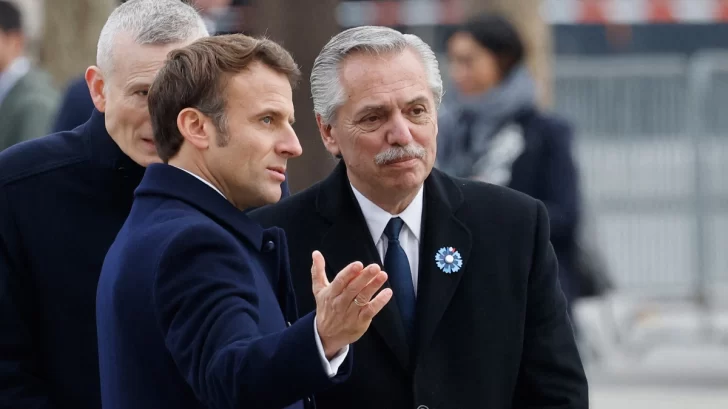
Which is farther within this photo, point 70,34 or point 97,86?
point 70,34

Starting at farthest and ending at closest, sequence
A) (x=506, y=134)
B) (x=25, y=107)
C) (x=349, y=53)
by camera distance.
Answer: (x=25, y=107) < (x=506, y=134) < (x=349, y=53)

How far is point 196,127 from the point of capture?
301cm

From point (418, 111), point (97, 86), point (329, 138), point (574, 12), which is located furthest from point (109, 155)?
point (574, 12)

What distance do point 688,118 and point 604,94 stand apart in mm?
628

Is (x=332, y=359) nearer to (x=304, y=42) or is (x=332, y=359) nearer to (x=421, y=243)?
(x=421, y=243)

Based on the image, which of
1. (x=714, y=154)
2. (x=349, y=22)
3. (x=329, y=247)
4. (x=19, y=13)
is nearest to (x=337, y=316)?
(x=329, y=247)

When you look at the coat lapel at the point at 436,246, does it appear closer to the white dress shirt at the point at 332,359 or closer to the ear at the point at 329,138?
the ear at the point at 329,138

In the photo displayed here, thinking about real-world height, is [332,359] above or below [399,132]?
below

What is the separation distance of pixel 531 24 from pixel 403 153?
24.6 feet

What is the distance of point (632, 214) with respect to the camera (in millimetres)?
10961

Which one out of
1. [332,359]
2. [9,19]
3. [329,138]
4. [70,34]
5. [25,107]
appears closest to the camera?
[332,359]

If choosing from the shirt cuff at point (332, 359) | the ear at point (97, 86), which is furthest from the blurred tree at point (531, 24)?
the shirt cuff at point (332, 359)

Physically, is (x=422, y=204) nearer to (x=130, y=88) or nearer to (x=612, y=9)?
(x=130, y=88)

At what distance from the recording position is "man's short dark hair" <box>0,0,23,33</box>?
8430 millimetres
